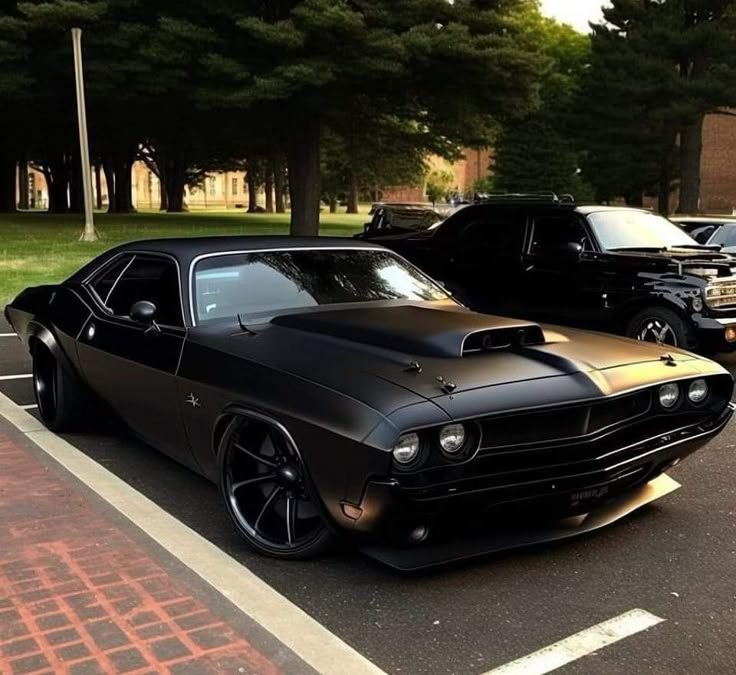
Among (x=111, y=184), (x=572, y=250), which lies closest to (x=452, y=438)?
(x=572, y=250)

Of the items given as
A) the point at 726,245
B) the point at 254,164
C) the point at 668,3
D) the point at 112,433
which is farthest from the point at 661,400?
the point at 254,164

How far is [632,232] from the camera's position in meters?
9.05

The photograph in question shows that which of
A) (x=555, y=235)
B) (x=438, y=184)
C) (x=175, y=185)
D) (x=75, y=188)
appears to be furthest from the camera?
(x=438, y=184)

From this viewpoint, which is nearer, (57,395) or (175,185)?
(57,395)

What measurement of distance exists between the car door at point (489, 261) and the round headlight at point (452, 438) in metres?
6.08

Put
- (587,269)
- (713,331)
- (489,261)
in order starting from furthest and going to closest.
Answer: (489,261)
(587,269)
(713,331)

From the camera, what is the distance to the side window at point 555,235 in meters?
8.98

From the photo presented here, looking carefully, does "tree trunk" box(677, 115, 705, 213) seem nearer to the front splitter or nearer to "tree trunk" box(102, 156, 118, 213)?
"tree trunk" box(102, 156, 118, 213)

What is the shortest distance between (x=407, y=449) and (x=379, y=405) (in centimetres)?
20

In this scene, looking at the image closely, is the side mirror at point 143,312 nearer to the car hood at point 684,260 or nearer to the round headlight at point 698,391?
the round headlight at point 698,391

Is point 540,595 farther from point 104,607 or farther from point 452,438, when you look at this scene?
point 104,607

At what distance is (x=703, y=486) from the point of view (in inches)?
195

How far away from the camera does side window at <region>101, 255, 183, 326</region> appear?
4719 millimetres

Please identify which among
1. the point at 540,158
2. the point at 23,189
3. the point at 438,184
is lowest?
the point at 23,189
